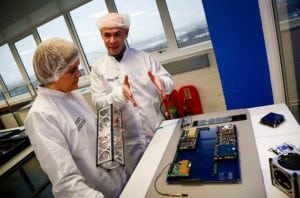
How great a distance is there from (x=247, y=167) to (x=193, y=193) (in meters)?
0.25

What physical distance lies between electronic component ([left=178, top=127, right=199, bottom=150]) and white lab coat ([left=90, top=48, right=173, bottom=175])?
0.42 m

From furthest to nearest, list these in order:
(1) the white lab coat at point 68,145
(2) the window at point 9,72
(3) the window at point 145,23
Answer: (2) the window at point 9,72, (3) the window at point 145,23, (1) the white lab coat at point 68,145

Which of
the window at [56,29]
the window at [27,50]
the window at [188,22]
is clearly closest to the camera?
the window at [188,22]

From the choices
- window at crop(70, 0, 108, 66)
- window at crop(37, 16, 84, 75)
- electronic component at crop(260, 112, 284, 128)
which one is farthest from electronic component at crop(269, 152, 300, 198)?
window at crop(37, 16, 84, 75)

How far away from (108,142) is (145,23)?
2252 millimetres

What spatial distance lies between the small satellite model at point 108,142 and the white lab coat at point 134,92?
12.4 inches

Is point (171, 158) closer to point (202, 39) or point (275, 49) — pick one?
point (275, 49)

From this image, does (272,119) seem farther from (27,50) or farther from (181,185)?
(27,50)

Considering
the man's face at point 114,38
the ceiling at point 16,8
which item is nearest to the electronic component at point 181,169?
the man's face at point 114,38

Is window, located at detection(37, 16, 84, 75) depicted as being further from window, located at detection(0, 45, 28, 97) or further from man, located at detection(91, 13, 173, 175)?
man, located at detection(91, 13, 173, 175)

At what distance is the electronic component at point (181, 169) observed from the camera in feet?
3.26

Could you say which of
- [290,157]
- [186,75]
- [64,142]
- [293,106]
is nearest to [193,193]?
[290,157]

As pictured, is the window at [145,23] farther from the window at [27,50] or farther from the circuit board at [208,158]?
the circuit board at [208,158]

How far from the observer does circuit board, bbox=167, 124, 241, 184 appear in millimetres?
942
